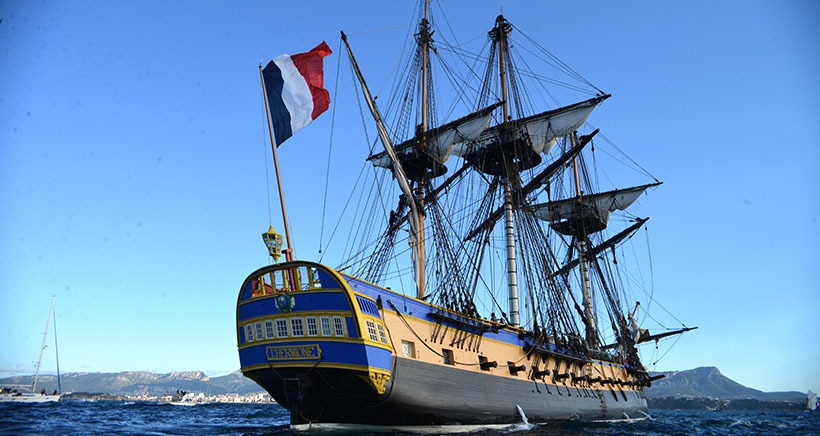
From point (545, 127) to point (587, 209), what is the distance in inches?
580

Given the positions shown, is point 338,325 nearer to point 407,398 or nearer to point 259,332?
point 259,332

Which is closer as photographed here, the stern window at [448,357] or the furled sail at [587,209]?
the stern window at [448,357]

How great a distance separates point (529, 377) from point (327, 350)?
1293cm

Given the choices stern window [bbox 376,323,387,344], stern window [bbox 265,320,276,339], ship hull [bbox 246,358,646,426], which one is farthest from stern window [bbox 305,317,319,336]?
stern window [bbox 376,323,387,344]

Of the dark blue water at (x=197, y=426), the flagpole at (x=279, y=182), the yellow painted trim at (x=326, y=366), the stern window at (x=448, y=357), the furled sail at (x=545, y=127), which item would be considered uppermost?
the furled sail at (x=545, y=127)

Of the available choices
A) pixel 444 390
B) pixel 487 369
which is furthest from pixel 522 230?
pixel 444 390

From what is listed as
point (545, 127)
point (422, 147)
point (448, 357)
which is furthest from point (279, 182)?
point (545, 127)

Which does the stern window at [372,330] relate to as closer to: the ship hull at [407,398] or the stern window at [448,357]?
the ship hull at [407,398]

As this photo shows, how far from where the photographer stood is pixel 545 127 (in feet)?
131

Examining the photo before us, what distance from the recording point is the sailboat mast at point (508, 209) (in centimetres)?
3288

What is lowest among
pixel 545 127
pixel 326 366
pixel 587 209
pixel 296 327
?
pixel 326 366

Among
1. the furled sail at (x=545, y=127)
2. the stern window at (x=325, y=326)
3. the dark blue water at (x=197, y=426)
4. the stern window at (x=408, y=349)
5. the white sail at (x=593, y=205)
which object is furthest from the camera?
the white sail at (x=593, y=205)

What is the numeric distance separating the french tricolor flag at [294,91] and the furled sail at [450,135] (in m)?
14.6

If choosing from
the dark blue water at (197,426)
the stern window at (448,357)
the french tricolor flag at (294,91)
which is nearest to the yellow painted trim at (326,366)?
the dark blue water at (197,426)
